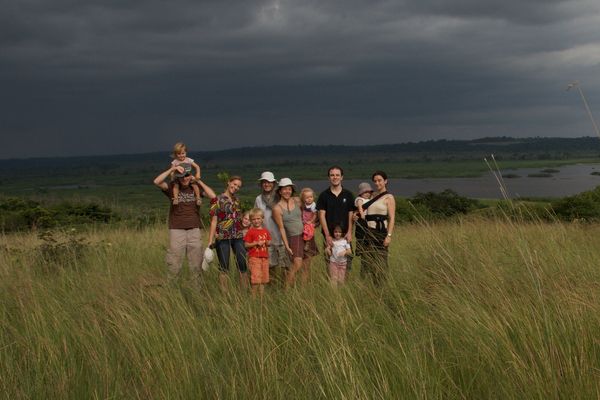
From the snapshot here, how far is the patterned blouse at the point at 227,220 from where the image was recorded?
7.73 meters

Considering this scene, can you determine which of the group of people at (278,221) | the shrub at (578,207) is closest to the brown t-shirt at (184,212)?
the group of people at (278,221)

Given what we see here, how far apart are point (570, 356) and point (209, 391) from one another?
2119 millimetres

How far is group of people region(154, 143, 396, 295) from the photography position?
7.56m

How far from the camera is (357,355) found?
14.2ft

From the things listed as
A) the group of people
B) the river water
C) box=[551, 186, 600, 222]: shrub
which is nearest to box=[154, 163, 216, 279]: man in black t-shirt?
the group of people

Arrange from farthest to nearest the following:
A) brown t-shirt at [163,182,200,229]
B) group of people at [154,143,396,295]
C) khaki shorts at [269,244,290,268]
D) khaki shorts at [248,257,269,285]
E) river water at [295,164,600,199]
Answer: river water at [295,164,600,199] → brown t-shirt at [163,182,200,229] → khaki shorts at [269,244,290,268] → group of people at [154,143,396,295] → khaki shorts at [248,257,269,285]

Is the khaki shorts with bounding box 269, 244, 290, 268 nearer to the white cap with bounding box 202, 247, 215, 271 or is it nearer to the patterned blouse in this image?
the patterned blouse

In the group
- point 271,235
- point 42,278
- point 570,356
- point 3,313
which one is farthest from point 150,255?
point 570,356

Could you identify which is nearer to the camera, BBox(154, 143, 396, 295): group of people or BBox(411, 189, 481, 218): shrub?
BBox(154, 143, 396, 295): group of people

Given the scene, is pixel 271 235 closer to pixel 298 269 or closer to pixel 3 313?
pixel 298 269

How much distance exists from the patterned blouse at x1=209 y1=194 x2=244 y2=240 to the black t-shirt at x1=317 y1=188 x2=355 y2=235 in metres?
1.05

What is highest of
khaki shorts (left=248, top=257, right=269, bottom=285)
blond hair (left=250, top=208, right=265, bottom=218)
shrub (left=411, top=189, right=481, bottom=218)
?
blond hair (left=250, top=208, right=265, bottom=218)

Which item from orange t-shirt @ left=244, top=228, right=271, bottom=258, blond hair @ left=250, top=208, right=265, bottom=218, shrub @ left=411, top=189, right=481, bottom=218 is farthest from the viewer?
shrub @ left=411, top=189, right=481, bottom=218

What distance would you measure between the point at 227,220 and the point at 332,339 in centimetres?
368
